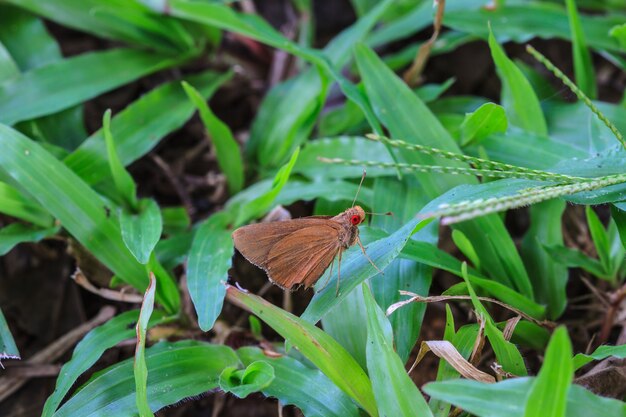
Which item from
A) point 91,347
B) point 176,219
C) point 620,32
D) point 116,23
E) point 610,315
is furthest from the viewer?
point 116,23

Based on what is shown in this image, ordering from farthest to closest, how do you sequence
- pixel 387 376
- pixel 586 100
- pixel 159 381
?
pixel 159 381 < pixel 586 100 < pixel 387 376

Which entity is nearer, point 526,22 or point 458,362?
point 458,362

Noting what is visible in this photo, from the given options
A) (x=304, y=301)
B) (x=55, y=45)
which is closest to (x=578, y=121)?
(x=304, y=301)

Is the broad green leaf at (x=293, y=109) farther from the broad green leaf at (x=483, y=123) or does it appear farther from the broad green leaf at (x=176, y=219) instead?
the broad green leaf at (x=483, y=123)

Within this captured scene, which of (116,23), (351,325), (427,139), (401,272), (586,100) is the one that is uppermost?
(586,100)

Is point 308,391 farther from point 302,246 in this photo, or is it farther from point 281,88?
point 281,88

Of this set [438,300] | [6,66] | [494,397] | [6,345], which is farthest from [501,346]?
[6,66]

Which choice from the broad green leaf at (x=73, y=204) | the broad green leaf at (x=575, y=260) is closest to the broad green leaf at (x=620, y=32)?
the broad green leaf at (x=575, y=260)
